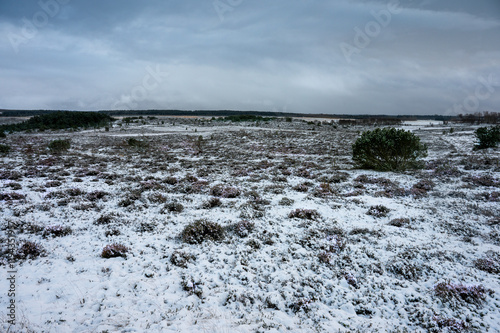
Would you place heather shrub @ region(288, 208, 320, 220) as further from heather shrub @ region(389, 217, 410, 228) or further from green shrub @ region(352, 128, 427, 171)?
green shrub @ region(352, 128, 427, 171)

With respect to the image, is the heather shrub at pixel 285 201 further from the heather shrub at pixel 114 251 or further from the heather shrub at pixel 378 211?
the heather shrub at pixel 114 251

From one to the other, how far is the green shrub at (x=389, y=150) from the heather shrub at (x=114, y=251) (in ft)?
55.1

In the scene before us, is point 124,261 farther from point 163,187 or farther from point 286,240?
point 163,187

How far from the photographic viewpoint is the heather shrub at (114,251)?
729cm

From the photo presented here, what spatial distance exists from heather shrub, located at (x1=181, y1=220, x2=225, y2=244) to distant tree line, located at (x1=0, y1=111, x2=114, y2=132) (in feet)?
219

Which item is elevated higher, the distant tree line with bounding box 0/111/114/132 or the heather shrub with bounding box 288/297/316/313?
the distant tree line with bounding box 0/111/114/132

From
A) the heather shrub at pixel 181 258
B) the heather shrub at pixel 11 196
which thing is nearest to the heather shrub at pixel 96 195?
the heather shrub at pixel 11 196

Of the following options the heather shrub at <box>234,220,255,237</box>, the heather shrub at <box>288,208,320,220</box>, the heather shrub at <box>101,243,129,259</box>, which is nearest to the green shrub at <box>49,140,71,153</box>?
the heather shrub at <box>101,243,129,259</box>

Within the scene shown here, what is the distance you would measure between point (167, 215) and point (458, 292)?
9.61m

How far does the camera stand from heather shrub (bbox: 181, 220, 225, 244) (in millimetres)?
8320

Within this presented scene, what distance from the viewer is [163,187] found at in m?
13.9

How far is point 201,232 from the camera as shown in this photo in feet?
28.2

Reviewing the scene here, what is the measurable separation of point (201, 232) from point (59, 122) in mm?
76204

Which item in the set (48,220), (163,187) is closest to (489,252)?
(163,187)
